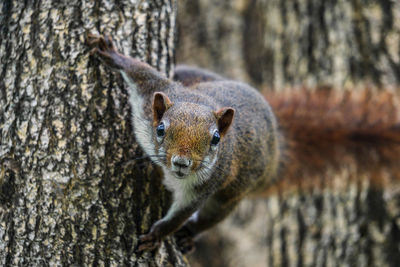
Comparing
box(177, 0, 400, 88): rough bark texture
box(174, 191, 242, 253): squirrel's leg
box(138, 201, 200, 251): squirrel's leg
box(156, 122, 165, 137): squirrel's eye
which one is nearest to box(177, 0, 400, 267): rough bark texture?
box(177, 0, 400, 88): rough bark texture

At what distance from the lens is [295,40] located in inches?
197

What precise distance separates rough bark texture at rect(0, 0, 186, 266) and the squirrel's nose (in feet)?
1.57

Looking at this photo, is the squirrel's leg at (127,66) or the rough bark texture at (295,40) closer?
the squirrel's leg at (127,66)

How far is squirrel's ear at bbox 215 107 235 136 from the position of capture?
2311 mm

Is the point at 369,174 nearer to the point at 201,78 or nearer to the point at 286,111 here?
the point at 286,111

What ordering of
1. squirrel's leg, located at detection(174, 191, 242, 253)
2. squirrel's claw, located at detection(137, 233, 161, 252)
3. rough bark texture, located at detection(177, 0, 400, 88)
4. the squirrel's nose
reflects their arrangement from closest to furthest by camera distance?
the squirrel's nose < squirrel's claw, located at detection(137, 233, 161, 252) < squirrel's leg, located at detection(174, 191, 242, 253) < rough bark texture, located at detection(177, 0, 400, 88)

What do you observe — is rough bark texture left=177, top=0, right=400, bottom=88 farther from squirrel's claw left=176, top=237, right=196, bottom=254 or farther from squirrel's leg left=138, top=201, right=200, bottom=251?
squirrel's leg left=138, top=201, right=200, bottom=251

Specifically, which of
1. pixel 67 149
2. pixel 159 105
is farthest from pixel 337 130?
pixel 67 149

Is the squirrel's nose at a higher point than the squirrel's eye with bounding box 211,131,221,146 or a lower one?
lower

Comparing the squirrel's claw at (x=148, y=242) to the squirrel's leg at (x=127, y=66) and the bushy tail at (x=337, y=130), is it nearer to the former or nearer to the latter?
the squirrel's leg at (x=127, y=66)

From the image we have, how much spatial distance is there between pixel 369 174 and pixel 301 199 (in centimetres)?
128

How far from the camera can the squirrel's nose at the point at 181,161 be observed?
207 centimetres

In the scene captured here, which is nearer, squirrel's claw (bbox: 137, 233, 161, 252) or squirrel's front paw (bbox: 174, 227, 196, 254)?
squirrel's claw (bbox: 137, 233, 161, 252)

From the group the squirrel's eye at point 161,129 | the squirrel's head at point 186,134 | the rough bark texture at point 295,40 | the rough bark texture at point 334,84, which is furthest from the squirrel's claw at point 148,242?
the rough bark texture at point 295,40
